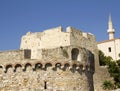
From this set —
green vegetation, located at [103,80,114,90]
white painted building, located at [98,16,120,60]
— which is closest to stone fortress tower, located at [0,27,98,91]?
green vegetation, located at [103,80,114,90]

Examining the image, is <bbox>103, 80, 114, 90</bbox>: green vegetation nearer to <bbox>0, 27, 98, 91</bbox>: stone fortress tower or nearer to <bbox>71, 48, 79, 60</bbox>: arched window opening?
<bbox>0, 27, 98, 91</bbox>: stone fortress tower

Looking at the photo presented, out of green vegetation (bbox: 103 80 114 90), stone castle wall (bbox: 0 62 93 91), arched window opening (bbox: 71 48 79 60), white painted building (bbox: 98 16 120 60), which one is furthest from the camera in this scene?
white painted building (bbox: 98 16 120 60)

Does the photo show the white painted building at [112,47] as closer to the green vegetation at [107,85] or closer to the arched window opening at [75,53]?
the green vegetation at [107,85]

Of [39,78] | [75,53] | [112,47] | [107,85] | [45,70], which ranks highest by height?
[112,47]

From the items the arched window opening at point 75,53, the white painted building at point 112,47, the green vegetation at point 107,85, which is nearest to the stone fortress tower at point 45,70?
the arched window opening at point 75,53

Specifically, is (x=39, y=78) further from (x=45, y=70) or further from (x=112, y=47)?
(x=112, y=47)

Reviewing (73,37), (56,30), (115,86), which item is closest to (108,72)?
(115,86)

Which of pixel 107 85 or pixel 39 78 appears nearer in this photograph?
pixel 39 78

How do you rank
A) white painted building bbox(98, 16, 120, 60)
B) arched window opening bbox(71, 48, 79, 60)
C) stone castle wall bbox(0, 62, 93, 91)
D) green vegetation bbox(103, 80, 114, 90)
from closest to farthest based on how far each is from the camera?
1. stone castle wall bbox(0, 62, 93, 91)
2. arched window opening bbox(71, 48, 79, 60)
3. green vegetation bbox(103, 80, 114, 90)
4. white painted building bbox(98, 16, 120, 60)

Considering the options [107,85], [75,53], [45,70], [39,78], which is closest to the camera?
[39,78]

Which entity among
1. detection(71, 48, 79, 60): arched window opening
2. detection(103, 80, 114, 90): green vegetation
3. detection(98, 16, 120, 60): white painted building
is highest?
detection(98, 16, 120, 60): white painted building

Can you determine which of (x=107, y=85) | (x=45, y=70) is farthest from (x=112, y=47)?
(x=45, y=70)

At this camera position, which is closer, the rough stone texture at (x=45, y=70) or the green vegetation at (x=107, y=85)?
the rough stone texture at (x=45, y=70)

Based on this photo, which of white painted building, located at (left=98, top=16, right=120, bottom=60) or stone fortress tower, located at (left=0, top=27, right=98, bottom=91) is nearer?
stone fortress tower, located at (left=0, top=27, right=98, bottom=91)
